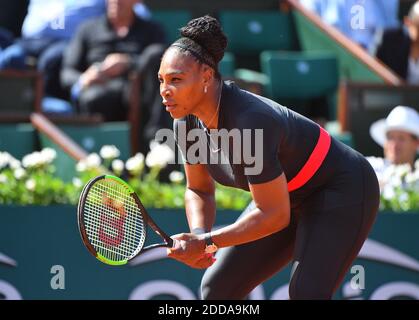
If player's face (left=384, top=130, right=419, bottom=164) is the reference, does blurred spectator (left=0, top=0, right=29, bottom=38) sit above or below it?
above

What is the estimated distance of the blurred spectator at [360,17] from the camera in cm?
879

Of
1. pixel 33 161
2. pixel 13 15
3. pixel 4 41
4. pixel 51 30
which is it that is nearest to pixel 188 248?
pixel 33 161

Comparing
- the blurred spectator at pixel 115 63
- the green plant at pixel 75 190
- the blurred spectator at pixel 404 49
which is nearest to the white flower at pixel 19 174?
the green plant at pixel 75 190

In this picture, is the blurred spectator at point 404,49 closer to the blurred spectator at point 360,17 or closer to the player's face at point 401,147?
the blurred spectator at point 360,17

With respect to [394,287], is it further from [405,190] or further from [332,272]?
[332,272]

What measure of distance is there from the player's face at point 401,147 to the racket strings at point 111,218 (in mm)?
2922

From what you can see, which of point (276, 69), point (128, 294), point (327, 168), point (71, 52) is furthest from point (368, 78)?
point (327, 168)

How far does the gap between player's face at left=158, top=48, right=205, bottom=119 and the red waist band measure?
576mm


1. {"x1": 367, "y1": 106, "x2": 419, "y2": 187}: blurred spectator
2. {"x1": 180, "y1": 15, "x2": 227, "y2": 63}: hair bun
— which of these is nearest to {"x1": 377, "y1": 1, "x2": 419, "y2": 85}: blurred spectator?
{"x1": 367, "y1": 106, "x2": 419, "y2": 187}: blurred spectator

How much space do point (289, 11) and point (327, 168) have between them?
501 cm

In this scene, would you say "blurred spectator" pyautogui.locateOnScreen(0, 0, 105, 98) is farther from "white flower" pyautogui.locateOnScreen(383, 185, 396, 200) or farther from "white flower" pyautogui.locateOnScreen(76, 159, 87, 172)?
"white flower" pyautogui.locateOnScreen(383, 185, 396, 200)

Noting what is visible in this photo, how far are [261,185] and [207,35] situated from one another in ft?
2.05

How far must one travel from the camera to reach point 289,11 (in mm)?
9148

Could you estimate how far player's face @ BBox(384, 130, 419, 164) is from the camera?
6.86m
